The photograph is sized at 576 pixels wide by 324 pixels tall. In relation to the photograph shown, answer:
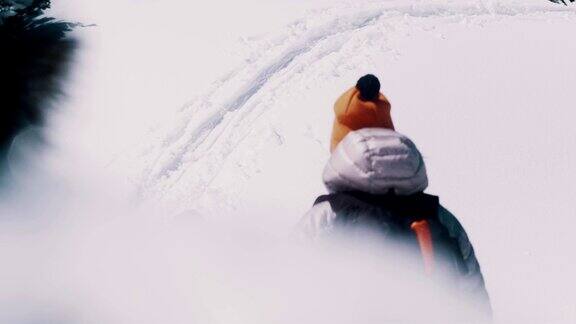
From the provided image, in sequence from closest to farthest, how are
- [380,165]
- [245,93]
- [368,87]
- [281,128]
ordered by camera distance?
[380,165] < [368,87] < [281,128] < [245,93]

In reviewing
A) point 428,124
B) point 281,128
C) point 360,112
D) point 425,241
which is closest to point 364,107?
point 360,112

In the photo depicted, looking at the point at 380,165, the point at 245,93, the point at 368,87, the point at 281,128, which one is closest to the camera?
the point at 380,165

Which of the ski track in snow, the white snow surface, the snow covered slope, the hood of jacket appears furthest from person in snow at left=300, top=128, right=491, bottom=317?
the ski track in snow

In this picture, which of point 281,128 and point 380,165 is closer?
point 380,165

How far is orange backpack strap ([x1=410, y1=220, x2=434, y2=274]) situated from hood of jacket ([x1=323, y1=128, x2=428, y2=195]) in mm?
123

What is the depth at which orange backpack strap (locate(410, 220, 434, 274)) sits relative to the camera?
1872mm

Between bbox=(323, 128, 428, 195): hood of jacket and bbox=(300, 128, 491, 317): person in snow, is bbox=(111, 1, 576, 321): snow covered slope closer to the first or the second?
bbox=(300, 128, 491, 317): person in snow

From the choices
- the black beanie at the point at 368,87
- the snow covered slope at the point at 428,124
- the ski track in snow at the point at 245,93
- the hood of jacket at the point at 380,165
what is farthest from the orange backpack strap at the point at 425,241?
the ski track in snow at the point at 245,93

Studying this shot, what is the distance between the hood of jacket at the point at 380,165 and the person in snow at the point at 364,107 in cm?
22

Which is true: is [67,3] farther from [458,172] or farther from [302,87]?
[458,172]

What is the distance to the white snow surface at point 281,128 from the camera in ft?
11.8

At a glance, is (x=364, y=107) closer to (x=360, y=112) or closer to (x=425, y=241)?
(x=360, y=112)

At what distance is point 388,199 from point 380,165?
0.43 feet

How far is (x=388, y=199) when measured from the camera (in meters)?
1.90
